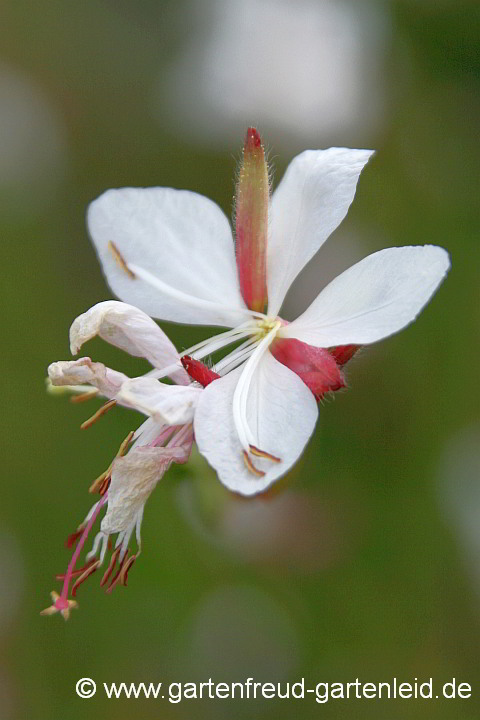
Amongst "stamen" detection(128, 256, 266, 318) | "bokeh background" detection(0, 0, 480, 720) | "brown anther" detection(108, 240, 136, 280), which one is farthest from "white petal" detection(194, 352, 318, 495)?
"bokeh background" detection(0, 0, 480, 720)

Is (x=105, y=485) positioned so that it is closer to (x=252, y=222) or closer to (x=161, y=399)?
(x=161, y=399)

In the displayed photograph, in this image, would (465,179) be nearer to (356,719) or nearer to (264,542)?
(264,542)

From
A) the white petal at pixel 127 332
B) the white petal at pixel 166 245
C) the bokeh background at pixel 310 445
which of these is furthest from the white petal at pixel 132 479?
the bokeh background at pixel 310 445

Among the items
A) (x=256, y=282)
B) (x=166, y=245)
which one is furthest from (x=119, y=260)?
(x=256, y=282)

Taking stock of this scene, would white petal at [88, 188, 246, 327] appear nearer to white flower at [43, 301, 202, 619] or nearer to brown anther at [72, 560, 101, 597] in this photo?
white flower at [43, 301, 202, 619]

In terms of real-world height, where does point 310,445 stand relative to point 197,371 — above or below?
below

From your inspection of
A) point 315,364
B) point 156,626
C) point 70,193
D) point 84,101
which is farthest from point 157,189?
point 84,101

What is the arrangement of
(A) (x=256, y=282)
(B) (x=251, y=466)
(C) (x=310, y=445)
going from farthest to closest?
(C) (x=310, y=445), (A) (x=256, y=282), (B) (x=251, y=466)
